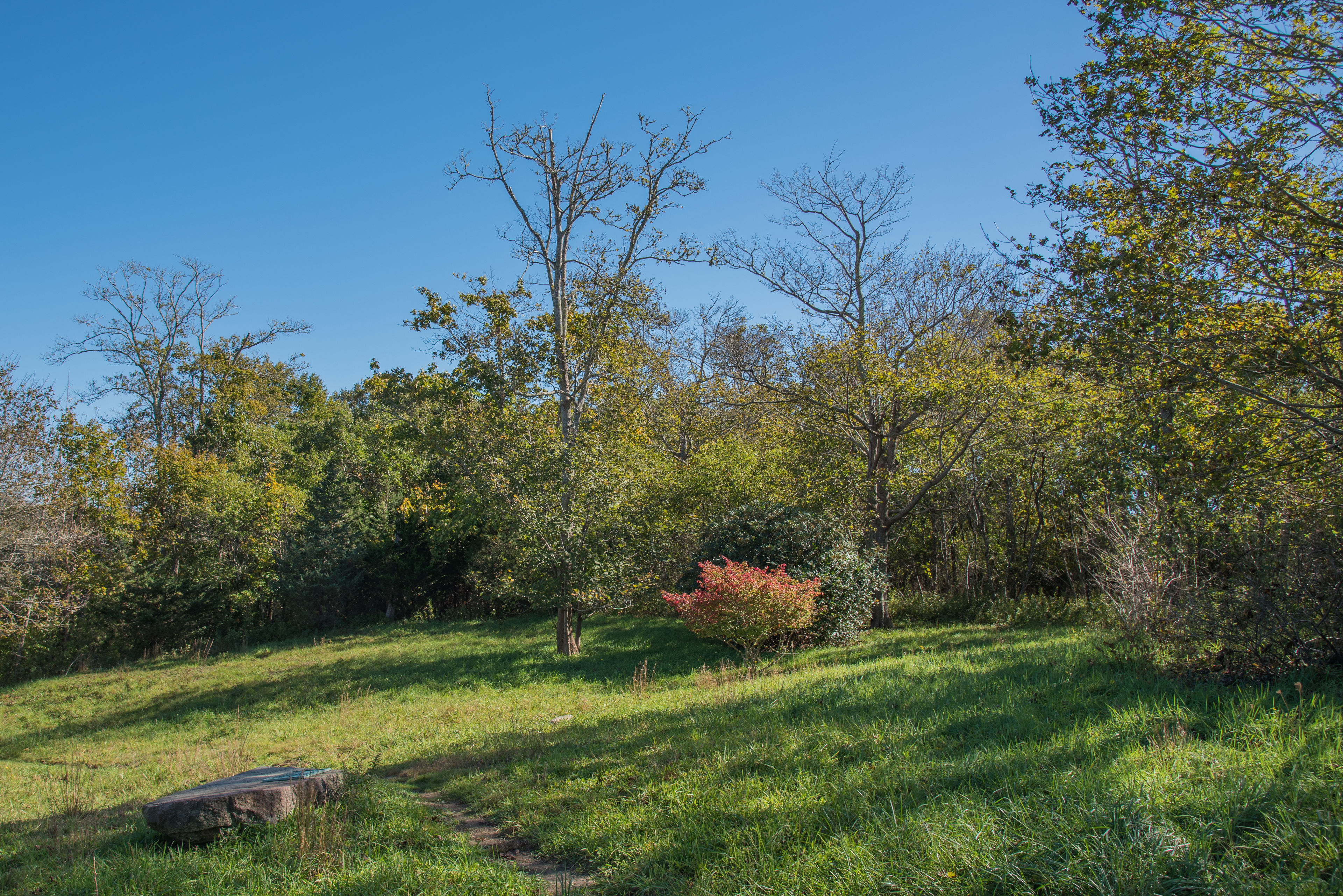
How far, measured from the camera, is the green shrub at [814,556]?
570 inches

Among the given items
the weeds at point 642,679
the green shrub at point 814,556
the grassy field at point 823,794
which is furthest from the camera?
the green shrub at point 814,556

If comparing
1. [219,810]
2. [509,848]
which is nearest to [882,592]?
[509,848]

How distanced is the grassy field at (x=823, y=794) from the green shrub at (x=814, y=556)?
15.0 feet

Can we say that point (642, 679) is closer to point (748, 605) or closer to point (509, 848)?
point (748, 605)

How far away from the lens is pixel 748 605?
41.7 feet

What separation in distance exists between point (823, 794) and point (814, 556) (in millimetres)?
10960

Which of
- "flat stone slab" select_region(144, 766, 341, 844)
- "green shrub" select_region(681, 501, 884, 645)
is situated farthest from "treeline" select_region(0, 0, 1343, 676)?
"flat stone slab" select_region(144, 766, 341, 844)

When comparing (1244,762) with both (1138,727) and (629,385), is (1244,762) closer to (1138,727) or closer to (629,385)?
(1138,727)

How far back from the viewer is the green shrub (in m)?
14.5

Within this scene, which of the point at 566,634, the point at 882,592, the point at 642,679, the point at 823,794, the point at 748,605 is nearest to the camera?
the point at 823,794

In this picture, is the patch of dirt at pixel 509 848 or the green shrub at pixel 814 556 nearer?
the patch of dirt at pixel 509 848

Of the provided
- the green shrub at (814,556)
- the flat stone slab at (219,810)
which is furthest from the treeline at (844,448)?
the flat stone slab at (219,810)

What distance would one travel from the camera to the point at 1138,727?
4.64 meters

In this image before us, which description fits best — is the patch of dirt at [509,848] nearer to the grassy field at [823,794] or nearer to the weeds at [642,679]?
the grassy field at [823,794]
